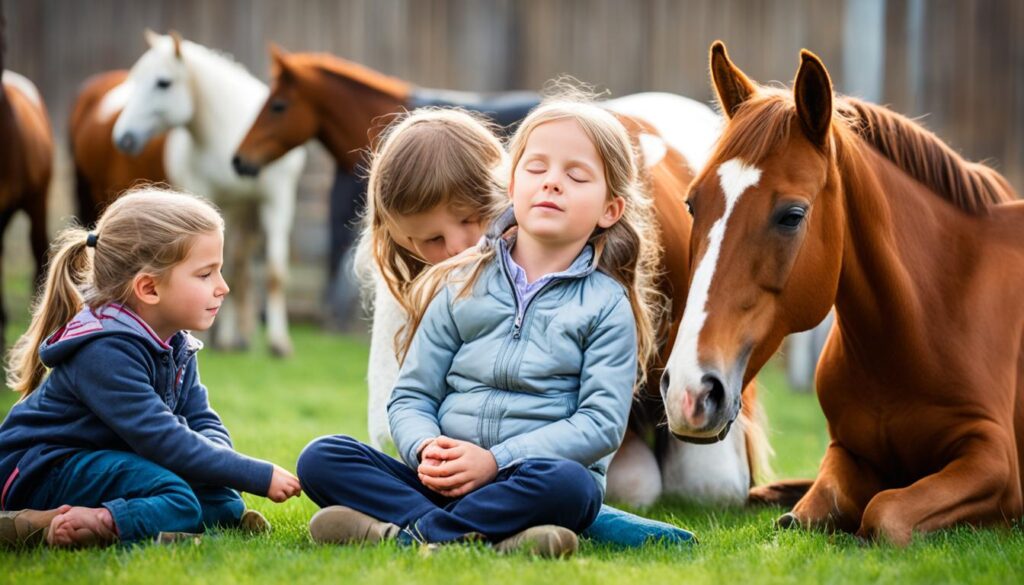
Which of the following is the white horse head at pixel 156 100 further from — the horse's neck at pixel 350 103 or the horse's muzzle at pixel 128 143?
the horse's neck at pixel 350 103

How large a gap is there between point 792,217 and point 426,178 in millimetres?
1139

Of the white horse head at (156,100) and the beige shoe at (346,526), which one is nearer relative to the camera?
the beige shoe at (346,526)

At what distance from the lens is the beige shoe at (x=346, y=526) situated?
3260 mm

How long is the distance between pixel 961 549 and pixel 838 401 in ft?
2.45

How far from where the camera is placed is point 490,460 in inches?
126

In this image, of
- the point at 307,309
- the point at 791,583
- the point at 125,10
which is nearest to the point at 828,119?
the point at 791,583

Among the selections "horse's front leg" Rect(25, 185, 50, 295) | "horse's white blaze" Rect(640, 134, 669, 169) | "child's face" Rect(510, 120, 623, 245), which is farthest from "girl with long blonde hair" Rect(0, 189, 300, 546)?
"horse's front leg" Rect(25, 185, 50, 295)

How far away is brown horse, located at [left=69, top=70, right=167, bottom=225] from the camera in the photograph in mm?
10391

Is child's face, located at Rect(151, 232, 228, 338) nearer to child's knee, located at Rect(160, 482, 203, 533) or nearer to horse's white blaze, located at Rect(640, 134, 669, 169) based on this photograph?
child's knee, located at Rect(160, 482, 203, 533)

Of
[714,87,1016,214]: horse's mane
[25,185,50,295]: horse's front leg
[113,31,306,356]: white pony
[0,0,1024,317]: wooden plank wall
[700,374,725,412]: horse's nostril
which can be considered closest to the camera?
[700,374,725,412]: horse's nostril

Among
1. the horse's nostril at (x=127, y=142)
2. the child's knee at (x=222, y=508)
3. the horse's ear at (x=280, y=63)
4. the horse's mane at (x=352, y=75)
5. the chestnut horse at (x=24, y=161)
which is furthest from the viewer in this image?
the horse's nostril at (x=127, y=142)

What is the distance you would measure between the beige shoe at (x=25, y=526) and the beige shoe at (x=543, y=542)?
1.21 meters

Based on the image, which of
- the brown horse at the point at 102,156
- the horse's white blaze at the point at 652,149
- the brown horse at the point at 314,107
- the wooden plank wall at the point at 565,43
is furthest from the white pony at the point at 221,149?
the horse's white blaze at the point at 652,149

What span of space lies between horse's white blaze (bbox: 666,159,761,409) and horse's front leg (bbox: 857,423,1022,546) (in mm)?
730
